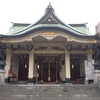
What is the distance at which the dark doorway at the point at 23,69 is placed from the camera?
17.8m

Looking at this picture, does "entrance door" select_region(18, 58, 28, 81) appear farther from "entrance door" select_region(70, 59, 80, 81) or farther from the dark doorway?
"entrance door" select_region(70, 59, 80, 81)

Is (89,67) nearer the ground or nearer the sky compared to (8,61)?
nearer the ground

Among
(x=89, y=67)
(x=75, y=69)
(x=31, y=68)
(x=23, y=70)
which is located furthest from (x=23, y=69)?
(x=89, y=67)

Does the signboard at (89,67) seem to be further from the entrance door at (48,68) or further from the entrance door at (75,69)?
the entrance door at (48,68)

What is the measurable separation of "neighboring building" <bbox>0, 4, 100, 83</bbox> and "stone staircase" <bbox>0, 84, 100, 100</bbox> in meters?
3.73

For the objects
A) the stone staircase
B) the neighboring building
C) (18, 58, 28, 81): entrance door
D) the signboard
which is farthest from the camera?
(18, 58, 28, 81): entrance door

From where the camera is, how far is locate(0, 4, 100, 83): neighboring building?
49.3 feet

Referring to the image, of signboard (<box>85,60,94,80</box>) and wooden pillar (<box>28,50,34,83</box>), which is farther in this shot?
wooden pillar (<box>28,50,34,83</box>)

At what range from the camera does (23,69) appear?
17906 mm

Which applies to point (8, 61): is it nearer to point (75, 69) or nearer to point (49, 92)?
point (49, 92)

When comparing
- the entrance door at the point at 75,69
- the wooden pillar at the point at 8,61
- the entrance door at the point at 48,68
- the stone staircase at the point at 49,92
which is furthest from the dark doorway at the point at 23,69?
the stone staircase at the point at 49,92

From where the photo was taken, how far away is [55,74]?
1792cm

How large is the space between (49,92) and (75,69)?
7.68 metres

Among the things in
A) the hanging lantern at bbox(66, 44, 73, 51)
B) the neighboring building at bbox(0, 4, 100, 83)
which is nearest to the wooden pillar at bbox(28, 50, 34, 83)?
the neighboring building at bbox(0, 4, 100, 83)
